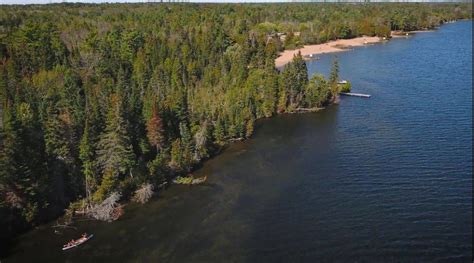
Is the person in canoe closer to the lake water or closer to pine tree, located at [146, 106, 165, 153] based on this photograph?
the lake water

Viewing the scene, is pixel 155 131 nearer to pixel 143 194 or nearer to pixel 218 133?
pixel 143 194

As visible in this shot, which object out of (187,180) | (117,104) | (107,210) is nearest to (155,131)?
(117,104)

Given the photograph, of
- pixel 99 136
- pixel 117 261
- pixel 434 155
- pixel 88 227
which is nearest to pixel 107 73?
pixel 99 136

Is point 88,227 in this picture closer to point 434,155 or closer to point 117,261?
point 117,261

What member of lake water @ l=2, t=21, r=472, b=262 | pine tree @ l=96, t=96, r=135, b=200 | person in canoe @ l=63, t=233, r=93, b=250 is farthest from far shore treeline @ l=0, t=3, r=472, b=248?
person in canoe @ l=63, t=233, r=93, b=250

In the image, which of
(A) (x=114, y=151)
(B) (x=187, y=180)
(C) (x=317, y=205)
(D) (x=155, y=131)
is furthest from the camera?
(D) (x=155, y=131)
